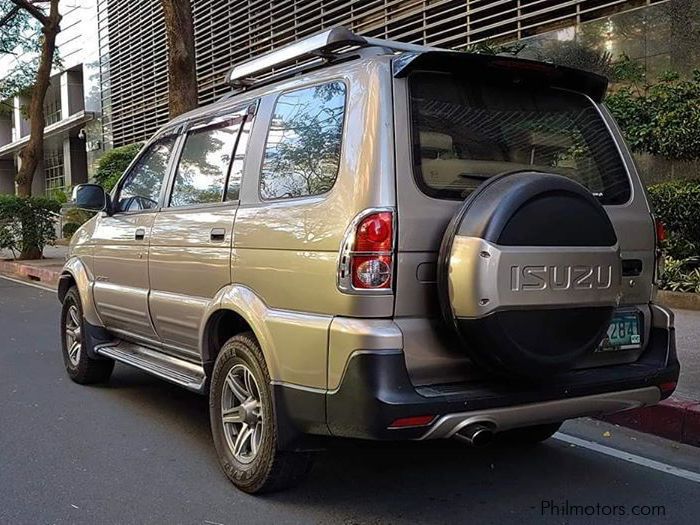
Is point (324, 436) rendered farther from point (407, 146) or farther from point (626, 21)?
point (626, 21)

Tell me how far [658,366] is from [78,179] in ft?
115

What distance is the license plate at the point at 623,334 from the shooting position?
3582 millimetres

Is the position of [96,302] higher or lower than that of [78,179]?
lower

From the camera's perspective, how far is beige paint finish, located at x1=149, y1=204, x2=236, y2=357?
3961mm

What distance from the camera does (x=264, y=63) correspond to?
423cm

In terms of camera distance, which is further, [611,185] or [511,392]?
[611,185]

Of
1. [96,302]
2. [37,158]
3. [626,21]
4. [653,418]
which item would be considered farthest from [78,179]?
[653,418]

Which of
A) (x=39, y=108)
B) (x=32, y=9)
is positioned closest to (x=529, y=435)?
(x=32, y=9)

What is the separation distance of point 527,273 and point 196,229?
1.94 metres

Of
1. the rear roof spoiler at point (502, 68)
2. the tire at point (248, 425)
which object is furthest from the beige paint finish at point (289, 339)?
the rear roof spoiler at point (502, 68)

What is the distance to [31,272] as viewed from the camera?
616 inches

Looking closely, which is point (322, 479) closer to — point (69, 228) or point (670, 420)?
point (670, 420)

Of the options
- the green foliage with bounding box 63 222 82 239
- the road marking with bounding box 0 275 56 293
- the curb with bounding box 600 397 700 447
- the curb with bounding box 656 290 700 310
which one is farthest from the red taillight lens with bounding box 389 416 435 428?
the green foliage with bounding box 63 222 82 239

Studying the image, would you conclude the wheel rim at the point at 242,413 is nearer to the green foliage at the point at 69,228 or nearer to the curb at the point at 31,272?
the curb at the point at 31,272
